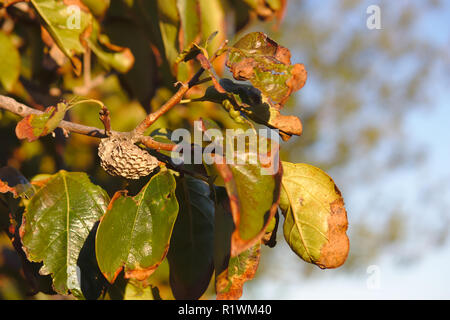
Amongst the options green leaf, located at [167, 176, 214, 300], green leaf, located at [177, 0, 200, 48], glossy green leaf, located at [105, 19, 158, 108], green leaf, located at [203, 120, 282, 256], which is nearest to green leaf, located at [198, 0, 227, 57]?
green leaf, located at [177, 0, 200, 48]

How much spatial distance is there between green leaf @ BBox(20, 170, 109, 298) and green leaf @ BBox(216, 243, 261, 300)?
0.24 metres

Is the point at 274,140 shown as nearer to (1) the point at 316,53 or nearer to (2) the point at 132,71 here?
(2) the point at 132,71

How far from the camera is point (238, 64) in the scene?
2.41 feet

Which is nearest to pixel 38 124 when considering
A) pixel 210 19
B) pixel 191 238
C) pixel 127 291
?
pixel 191 238

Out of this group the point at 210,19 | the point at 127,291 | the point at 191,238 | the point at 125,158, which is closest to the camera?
the point at 125,158

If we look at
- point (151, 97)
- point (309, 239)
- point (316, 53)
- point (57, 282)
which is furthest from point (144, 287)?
point (316, 53)

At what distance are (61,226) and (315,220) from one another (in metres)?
0.44

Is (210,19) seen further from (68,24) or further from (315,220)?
(315,220)

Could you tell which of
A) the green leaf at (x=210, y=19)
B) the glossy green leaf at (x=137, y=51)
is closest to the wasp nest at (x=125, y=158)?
the green leaf at (x=210, y=19)

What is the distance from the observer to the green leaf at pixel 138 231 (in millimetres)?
771

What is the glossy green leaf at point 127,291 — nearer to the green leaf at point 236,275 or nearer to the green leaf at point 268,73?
the green leaf at point 236,275

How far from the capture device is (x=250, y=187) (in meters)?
0.65

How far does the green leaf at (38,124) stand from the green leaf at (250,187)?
276 mm

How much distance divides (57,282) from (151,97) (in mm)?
696
